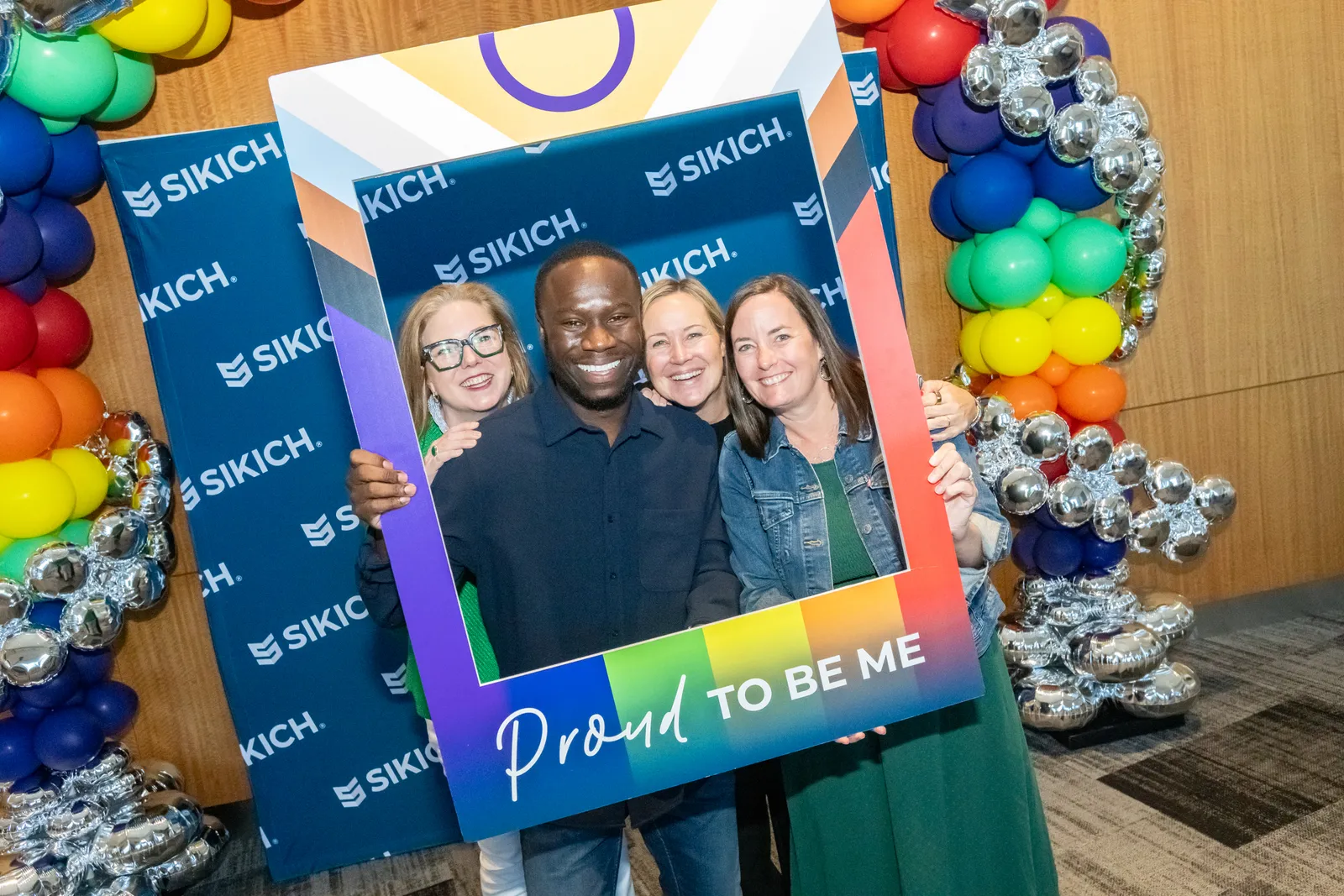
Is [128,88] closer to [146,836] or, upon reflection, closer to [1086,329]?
[146,836]

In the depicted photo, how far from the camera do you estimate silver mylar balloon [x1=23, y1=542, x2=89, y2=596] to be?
2.29 meters

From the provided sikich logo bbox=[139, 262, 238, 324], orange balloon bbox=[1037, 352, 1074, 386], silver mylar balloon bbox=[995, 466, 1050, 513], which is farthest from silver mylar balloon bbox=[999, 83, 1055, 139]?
sikich logo bbox=[139, 262, 238, 324]

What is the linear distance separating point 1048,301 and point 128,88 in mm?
2262

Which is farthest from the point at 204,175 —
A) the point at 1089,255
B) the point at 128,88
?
the point at 1089,255

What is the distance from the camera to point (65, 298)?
2.49 m

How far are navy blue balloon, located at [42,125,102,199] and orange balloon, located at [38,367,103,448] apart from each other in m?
0.41

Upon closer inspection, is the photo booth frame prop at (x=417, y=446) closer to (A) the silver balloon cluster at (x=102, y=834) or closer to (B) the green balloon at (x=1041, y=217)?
(B) the green balloon at (x=1041, y=217)

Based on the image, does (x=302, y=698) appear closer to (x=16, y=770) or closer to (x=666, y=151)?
(x=16, y=770)

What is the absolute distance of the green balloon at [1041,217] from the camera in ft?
8.80

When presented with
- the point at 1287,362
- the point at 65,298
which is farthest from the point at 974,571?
the point at 1287,362

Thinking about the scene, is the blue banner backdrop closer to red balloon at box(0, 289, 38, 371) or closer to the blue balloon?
red balloon at box(0, 289, 38, 371)

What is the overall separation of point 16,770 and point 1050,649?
101 inches

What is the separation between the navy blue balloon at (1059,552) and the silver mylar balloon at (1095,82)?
110 centimetres

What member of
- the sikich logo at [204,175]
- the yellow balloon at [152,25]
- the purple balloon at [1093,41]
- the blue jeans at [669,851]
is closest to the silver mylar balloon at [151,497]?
the sikich logo at [204,175]
